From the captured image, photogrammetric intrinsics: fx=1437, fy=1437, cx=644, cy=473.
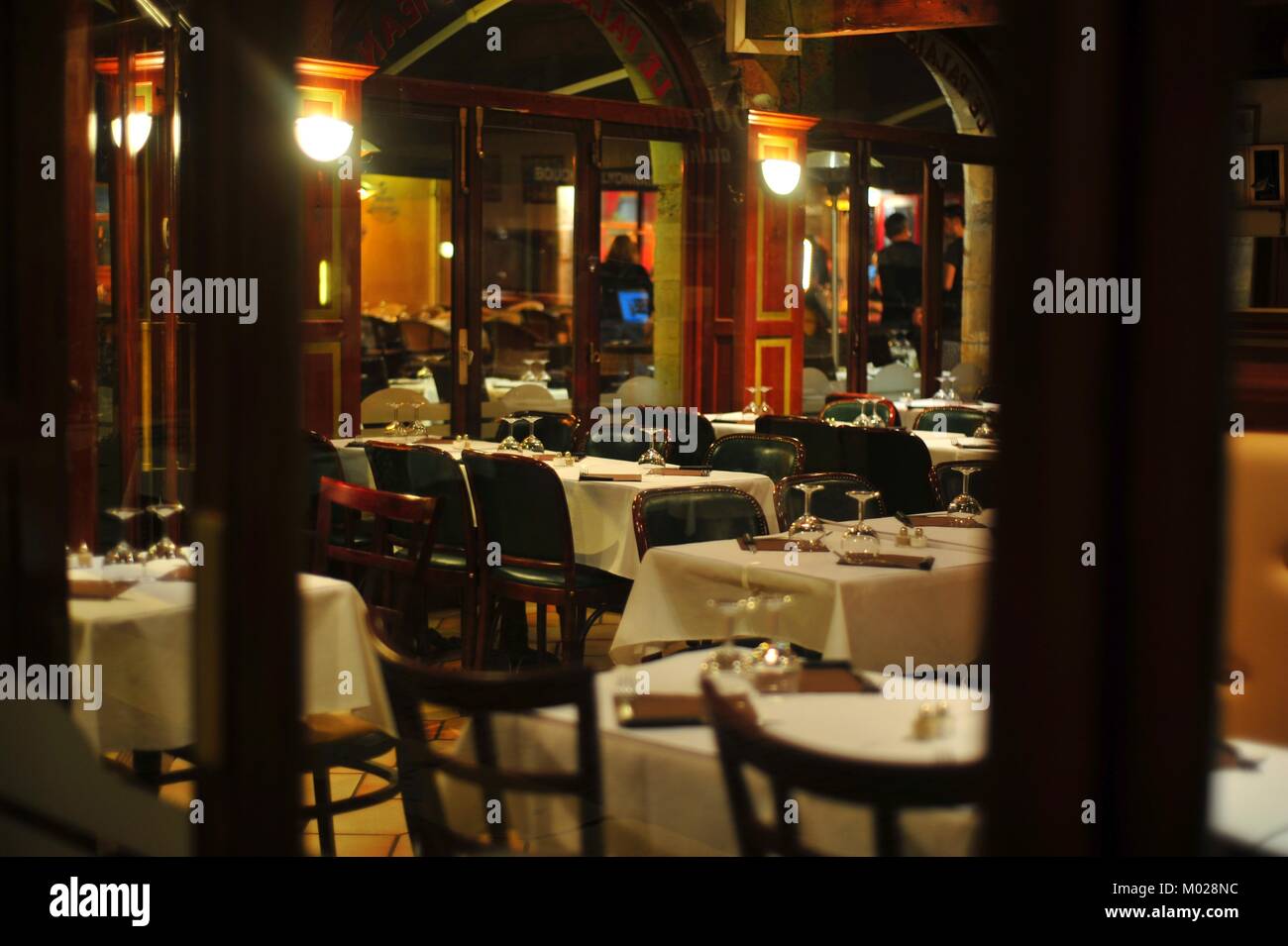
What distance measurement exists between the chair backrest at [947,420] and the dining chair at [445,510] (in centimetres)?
335

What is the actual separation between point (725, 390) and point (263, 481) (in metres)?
9.31

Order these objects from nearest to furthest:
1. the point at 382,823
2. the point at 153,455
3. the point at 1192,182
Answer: the point at 1192,182 < the point at 382,823 < the point at 153,455

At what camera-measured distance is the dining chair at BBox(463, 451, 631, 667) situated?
5.18 meters

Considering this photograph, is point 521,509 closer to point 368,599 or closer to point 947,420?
point 368,599

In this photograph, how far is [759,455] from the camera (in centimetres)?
599

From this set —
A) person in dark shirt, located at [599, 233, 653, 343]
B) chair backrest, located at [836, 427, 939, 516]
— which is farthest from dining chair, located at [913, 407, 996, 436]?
person in dark shirt, located at [599, 233, 653, 343]

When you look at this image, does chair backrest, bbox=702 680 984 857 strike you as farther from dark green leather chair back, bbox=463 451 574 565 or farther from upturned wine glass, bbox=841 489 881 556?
dark green leather chair back, bbox=463 451 574 565

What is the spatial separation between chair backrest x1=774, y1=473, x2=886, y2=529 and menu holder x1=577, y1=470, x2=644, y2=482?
2.27 ft

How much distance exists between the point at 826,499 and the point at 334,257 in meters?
4.20

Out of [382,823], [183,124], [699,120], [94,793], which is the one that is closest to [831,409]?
[699,120]

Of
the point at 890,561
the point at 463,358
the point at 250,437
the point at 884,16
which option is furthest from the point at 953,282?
the point at 250,437

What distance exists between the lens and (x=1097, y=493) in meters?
1.22

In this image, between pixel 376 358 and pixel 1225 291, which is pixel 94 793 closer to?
pixel 1225 291

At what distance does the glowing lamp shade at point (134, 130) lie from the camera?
17.1 ft
